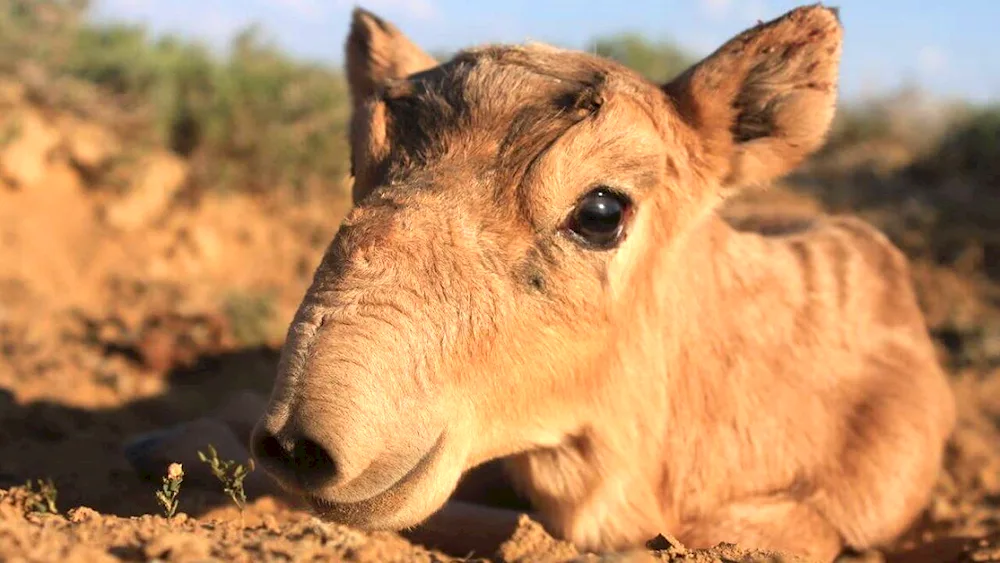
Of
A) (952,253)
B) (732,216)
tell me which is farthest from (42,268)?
(952,253)

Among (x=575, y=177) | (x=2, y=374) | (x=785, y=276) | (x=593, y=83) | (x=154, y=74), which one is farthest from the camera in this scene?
(x=154, y=74)

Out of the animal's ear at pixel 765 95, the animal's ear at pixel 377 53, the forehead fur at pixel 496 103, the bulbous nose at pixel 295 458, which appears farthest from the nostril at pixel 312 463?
the animal's ear at pixel 377 53

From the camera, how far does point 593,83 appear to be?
12.0 feet

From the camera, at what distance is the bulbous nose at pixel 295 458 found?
2.71 m

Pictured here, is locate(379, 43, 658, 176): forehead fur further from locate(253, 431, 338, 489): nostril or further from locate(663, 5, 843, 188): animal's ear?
locate(253, 431, 338, 489): nostril

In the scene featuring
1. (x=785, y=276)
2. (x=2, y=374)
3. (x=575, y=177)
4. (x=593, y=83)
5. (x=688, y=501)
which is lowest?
(x=2, y=374)

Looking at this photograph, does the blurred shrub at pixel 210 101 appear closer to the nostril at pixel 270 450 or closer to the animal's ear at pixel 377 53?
the animal's ear at pixel 377 53

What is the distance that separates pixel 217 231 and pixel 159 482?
4762 mm

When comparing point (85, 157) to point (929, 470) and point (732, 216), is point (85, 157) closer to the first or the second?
point (732, 216)

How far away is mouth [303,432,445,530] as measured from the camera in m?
2.94

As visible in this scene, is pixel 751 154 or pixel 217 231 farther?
pixel 217 231

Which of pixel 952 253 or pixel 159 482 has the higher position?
pixel 952 253

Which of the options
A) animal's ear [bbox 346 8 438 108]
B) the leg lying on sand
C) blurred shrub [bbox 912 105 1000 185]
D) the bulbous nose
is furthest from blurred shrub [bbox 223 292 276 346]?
blurred shrub [bbox 912 105 1000 185]

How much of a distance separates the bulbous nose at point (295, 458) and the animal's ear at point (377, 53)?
247 cm
